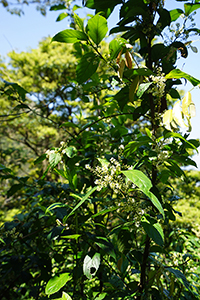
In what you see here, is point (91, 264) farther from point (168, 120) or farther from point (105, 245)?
point (168, 120)

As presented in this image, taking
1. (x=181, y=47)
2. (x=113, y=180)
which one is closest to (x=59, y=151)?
(x=113, y=180)

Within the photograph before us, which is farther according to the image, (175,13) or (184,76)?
(175,13)

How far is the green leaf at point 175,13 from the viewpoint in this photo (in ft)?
3.37

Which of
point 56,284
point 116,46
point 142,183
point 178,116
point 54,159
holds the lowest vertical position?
point 56,284

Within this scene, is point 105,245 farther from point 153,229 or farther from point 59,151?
point 59,151

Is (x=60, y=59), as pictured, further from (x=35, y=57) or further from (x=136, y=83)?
(x=136, y=83)

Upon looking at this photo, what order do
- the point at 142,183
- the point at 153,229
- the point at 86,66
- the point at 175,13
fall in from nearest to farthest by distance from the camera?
the point at 142,183
the point at 153,229
the point at 86,66
the point at 175,13

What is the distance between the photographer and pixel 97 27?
0.78 m

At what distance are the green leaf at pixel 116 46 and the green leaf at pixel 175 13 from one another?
0.48 m

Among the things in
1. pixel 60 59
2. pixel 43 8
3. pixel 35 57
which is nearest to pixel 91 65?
pixel 43 8

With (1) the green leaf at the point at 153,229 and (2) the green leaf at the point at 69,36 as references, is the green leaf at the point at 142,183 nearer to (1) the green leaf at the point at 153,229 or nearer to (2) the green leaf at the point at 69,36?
(1) the green leaf at the point at 153,229

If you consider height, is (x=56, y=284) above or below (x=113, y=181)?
below

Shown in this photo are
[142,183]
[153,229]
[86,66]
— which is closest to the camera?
[142,183]

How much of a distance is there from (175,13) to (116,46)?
51cm
